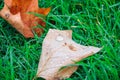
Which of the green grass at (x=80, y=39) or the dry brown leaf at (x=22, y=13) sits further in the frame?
the dry brown leaf at (x=22, y=13)

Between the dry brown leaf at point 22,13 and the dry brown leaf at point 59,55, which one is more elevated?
the dry brown leaf at point 22,13

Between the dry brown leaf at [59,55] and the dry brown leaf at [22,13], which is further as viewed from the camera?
the dry brown leaf at [22,13]

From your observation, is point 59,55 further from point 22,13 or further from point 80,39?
point 22,13

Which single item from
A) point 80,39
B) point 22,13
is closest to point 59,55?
point 80,39

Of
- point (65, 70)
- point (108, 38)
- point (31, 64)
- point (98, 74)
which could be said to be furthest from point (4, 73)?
point (108, 38)
